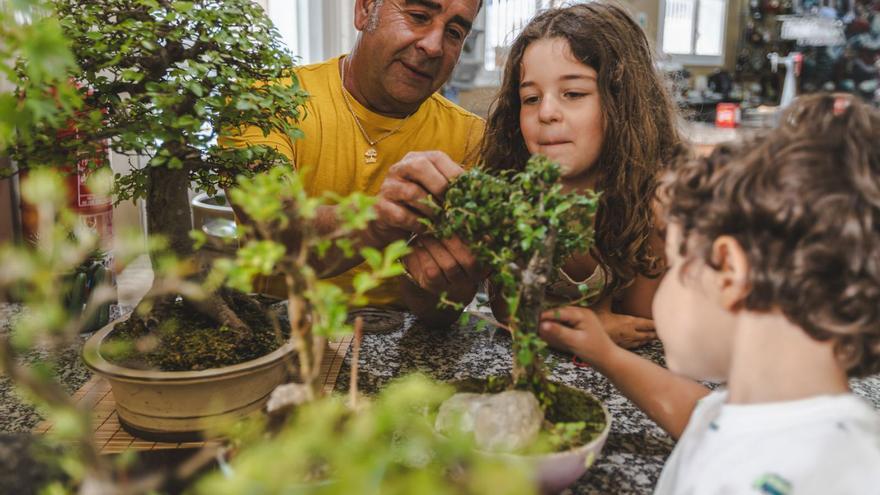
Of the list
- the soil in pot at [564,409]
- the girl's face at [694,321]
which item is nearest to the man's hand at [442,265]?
the soil in pot at [564,409]

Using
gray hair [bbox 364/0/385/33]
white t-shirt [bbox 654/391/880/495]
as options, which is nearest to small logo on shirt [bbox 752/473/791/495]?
white t-shirt [bbox 654/391/880/495]

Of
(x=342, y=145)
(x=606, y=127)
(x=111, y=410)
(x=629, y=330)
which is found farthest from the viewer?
(x=342, y=145)

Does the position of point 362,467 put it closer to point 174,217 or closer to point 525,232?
point 525,232

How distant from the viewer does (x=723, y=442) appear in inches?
23.9

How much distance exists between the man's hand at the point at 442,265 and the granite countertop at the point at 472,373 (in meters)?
0.13

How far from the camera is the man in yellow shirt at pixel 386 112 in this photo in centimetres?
174

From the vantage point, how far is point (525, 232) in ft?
2.55

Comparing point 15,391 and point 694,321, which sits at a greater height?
point 694,321

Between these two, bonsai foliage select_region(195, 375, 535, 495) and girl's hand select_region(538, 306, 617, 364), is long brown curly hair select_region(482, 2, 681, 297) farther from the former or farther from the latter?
bonsai foliage select_region(195, 375, 535, 495)

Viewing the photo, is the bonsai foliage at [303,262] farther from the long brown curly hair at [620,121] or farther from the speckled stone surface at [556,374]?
the long brown curly hair at [620,121]

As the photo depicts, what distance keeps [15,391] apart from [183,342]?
36cm

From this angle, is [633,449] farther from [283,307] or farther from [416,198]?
[283,307]

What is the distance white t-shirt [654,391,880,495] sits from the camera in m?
0.52

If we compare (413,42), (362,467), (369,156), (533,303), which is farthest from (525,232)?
(369,156)
